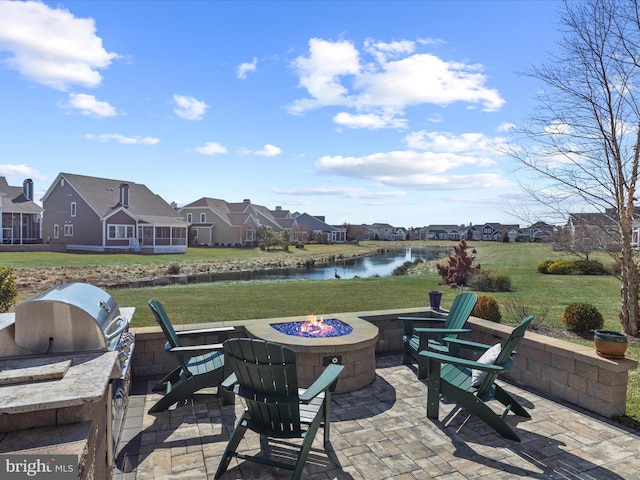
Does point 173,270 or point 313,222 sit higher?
point 313,222

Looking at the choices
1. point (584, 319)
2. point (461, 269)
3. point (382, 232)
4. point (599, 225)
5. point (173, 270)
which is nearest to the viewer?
point (584, 319)

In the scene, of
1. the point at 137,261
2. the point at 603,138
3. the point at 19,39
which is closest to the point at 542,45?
the point at 603,138

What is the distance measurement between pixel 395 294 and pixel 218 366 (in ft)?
33.7

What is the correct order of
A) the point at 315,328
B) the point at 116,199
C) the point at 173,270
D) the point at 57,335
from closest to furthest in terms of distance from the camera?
the point at 57,335, the point at 315,328, the point at 173,270, the point at 116,199

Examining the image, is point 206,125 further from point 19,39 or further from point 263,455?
point 263,455

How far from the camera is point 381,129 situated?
45.0ft

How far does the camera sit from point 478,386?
4070mm

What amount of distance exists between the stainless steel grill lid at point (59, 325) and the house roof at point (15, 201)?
35823 mm

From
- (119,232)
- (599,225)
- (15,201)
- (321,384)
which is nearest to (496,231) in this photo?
(119,232)

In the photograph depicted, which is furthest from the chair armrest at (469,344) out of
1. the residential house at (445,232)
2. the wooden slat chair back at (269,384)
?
the residential house at (445,232)

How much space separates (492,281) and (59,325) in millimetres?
15918

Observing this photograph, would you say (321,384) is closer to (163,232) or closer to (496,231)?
(163,232)

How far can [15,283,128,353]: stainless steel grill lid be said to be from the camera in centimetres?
272

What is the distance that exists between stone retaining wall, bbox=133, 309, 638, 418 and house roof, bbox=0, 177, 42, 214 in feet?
111
